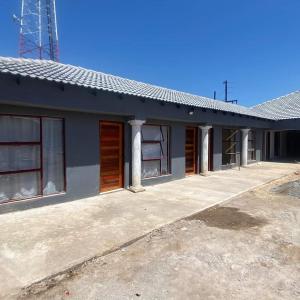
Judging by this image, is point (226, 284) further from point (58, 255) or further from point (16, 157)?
point (16, 157)

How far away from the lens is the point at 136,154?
9039 millimetres

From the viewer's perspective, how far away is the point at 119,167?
912cm

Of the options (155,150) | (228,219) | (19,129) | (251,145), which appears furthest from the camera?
(251,145)

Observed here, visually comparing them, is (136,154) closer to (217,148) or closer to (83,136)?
(83,136)

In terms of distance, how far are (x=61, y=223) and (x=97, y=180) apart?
269 cm

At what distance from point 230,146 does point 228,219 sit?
10216mm

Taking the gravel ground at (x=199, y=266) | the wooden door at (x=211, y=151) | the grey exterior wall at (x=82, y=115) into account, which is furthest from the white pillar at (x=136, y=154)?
the wooden door at (x=211, y=151)

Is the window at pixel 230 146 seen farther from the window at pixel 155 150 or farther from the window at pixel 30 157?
the window at pixel 30 157

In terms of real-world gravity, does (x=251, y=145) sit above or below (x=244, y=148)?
above

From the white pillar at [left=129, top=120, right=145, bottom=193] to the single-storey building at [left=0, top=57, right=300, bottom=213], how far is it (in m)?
0.03

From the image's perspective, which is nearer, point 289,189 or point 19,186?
point 19,186

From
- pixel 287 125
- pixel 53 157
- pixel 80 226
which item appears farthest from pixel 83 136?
pixel 287 125

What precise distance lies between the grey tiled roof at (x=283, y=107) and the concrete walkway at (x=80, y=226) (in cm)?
1411

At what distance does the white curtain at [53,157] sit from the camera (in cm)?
707
